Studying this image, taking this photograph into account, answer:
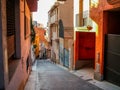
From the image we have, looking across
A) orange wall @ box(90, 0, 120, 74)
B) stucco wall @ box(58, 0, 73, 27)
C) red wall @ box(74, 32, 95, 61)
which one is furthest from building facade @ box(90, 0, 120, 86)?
stucco wall @ box(58, 0, 73, 27)

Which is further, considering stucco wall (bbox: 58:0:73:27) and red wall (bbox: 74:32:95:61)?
stucco wall (bbox: 58:0:73:27)

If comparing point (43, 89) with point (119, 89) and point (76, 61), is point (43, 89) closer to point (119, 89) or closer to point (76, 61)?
point (119, 89)

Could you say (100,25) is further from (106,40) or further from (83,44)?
(83,44)

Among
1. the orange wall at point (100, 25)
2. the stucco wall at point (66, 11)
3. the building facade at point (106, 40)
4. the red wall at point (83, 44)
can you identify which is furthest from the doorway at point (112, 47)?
the stucco wall at point (66, 11)

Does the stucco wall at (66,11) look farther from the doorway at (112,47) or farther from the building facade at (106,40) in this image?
the doorway at (112,47)

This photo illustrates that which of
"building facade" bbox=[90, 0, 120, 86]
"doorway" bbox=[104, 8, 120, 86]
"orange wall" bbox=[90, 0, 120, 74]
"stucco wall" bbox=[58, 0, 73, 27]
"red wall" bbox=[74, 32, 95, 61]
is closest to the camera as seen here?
"doorway" bbox=[104, 8, 120, 86]

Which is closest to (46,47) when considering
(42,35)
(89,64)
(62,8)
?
(42,35)

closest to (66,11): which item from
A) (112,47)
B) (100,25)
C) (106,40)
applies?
(100,25)

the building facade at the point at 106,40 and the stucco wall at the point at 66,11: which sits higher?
the stucco wall at the point at 66,11

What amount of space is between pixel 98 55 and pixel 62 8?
1908 cm

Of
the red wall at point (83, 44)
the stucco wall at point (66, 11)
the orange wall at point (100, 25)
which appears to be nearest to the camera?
the orange wall at point (100, 25)

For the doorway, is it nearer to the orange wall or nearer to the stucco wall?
the orange wall

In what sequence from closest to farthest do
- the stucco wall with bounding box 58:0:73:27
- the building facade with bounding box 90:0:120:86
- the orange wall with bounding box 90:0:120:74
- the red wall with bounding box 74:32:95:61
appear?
the building facade with bounding box 90:0:120:86
the orange wall with bounding box 90:0:120:74
the red wall with bounding box 74:32:95:61
the stucco wall with bounding box 58:0:73:27

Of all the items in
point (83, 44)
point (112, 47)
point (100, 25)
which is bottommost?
point (83, 44)
